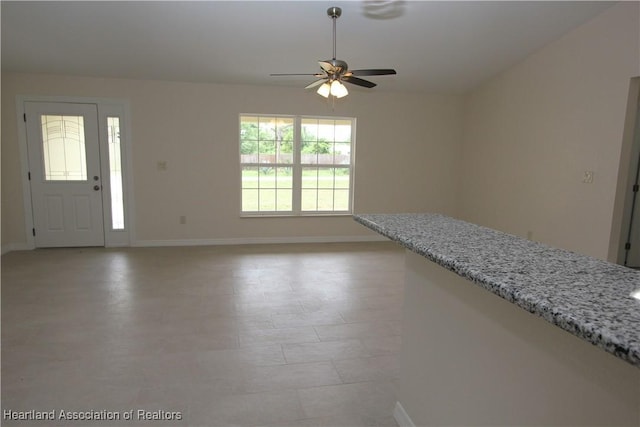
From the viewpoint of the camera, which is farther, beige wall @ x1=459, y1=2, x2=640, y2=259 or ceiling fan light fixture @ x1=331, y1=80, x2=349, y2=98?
beige wall @ x1=459, y1=2, x2=640, y2=259

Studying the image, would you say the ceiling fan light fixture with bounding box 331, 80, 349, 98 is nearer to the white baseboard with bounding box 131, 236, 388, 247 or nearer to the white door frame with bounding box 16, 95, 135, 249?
the white baseboard with bounding box 131, 236, 388, 247

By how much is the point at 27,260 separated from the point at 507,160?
6405mm

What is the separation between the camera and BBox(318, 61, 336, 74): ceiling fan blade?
3019mm

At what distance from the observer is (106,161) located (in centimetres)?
539

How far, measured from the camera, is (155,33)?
410 cm

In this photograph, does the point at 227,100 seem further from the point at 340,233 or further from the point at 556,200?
the point at 556,200

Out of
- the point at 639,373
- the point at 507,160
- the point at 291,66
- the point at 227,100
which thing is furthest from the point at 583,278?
the point at 227,100

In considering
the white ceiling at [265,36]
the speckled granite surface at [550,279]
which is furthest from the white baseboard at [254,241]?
the speckled granite surface at [550,279]

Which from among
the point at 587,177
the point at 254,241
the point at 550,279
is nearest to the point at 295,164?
the point at 254,241

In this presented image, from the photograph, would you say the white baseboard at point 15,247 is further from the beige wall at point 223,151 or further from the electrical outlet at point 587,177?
the electrical outlet at point 587,177

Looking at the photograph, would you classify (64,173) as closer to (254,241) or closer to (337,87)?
(254,241)

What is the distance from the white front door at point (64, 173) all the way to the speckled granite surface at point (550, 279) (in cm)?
515

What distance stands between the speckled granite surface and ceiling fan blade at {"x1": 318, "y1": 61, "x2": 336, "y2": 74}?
1874mm

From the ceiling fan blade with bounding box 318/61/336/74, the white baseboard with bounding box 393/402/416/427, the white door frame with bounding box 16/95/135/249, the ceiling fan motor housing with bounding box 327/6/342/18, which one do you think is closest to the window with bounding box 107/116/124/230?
the white door frame with bounding box 16/95/135/249
